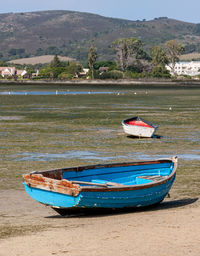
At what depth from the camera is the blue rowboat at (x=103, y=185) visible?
15906mm

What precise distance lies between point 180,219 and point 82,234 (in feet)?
10.6

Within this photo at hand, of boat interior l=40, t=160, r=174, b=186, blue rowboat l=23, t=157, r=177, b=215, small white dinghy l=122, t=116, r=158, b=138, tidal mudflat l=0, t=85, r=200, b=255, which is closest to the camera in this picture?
blue rowboat l=23, t=157, r=177, b=215

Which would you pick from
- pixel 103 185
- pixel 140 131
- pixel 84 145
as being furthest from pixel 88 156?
pixel 103 185

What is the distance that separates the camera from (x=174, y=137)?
3922cm

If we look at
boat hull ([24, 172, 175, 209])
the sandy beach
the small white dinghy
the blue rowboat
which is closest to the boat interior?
the blue rowboat

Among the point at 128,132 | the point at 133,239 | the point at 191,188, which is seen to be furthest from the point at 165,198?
the point at 128,132

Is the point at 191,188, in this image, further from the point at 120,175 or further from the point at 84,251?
the point at 84,251

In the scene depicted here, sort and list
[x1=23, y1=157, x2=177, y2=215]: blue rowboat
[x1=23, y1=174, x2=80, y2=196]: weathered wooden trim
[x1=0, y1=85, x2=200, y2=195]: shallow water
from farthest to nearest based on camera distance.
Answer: [x1=0, y1=85, x2=200, y2=195]: shallow water
[x1=23, y1=157, x2=177, y2=215]: blue rowboat
[x1=23, y1=174, x2=80, y2=196]: weathered wooden trim

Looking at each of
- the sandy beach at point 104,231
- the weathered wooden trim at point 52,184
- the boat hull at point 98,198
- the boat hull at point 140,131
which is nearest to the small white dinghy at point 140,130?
the boat hull at point 140,131

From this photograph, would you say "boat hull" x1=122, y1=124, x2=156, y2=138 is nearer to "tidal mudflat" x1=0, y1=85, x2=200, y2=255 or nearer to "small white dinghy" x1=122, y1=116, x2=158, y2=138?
"small white dinghy" x1=122, y1=116, x2=158, y2=138

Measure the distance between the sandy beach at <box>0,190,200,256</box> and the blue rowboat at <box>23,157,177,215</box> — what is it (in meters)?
0.53

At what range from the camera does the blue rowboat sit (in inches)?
626

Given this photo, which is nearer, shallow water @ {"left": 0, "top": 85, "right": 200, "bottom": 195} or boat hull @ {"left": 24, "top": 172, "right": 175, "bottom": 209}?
boat hull @ {"left": 24, "top": 172, "right": 175, "bottom": 209}

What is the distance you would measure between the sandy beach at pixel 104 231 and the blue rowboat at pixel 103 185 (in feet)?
1.74
